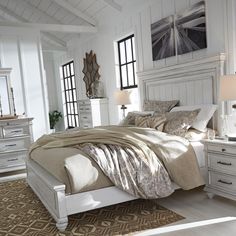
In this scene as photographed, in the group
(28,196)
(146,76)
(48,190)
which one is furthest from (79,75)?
(48,190)

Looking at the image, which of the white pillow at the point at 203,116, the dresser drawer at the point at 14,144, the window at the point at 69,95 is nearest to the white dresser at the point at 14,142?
the dresser drawer at the point at 14,144

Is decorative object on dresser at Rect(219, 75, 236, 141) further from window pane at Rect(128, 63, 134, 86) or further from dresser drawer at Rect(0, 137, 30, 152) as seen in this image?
dresser drawer at Rect(0, 137, 30, 152)

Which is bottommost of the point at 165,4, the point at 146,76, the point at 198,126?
the point at 198,126

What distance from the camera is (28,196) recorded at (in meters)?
3.47

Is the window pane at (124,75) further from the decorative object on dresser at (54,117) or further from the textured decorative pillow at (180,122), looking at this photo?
the decorative object on dresser at (54,117)

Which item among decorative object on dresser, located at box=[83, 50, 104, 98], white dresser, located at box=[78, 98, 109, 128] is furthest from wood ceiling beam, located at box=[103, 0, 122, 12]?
white dresser, located at box=[78, 98, 109, 128]

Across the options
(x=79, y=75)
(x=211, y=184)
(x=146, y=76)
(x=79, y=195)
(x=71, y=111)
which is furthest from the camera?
(x=71, y=111)

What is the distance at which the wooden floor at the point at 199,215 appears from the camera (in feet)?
7.53

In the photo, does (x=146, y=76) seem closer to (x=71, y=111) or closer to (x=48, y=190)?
(x=48, y=190)

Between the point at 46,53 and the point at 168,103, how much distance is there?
6.17 meters

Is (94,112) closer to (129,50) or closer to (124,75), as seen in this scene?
(124,75)

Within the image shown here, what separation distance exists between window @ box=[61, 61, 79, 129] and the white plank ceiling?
1.00 metres

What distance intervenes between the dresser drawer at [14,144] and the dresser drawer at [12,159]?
0.09 metres

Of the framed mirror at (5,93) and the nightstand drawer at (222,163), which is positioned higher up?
the framed mirror at (5,93)
